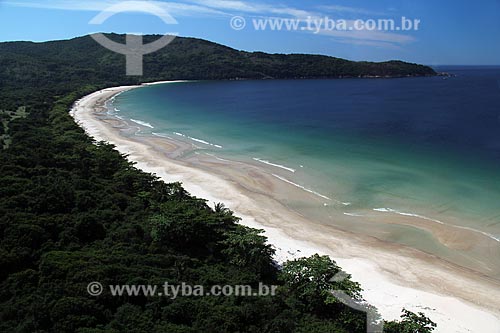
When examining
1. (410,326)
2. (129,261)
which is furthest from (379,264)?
(129,261)

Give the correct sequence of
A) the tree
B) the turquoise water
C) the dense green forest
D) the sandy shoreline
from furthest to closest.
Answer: the turquoise water, the sandy shoreline, the tree, the dense green forest

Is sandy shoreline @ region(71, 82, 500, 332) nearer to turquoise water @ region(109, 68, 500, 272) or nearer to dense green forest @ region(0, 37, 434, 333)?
dense green forest @ region(0, 37, 434, 333)

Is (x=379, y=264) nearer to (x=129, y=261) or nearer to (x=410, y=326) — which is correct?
(x=410, y=326)

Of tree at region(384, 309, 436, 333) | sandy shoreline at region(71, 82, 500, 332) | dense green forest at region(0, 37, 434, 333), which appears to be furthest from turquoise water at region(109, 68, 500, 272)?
tree at region(384, 309, 436, 333)

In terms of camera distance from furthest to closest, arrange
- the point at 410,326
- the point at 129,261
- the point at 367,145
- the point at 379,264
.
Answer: the point at 367,145 → the point at 379,264 → the point at 129,261 → the point at 410,326

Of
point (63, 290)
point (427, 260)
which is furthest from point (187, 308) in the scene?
point (427, 260)

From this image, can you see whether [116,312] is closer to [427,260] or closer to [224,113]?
[427,260]
